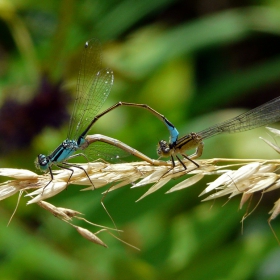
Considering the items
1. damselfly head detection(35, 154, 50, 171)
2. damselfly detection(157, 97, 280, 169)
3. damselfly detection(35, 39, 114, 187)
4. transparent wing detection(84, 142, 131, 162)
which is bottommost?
damselfly detection(157, 97, 280, 169)

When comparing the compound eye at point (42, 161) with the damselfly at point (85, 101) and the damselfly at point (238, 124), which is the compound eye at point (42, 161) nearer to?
the damselfly at point (85, 101)

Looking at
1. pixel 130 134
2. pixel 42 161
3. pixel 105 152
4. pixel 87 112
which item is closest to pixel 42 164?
pixel 42 161

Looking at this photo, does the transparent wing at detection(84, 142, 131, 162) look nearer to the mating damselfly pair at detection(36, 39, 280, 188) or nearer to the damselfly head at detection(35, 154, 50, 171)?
the mating damselfly pair at detection(36, 39, 280, 188)

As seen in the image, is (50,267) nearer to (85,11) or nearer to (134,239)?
(134,239)

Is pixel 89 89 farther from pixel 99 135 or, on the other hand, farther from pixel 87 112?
pixel 99 135

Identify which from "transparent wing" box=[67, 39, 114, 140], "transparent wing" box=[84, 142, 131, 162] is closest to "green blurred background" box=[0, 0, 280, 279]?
"transparent wing" box=[67, 39, 114, 140]

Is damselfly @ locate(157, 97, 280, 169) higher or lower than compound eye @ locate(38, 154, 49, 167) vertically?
lower
